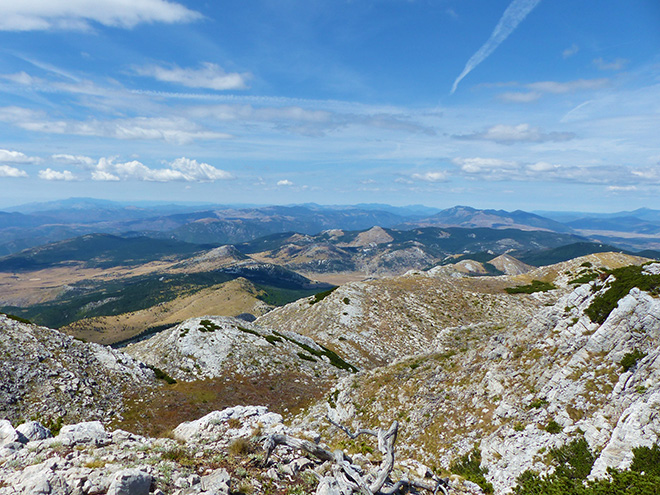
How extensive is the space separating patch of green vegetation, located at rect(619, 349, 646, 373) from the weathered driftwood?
48.5ft

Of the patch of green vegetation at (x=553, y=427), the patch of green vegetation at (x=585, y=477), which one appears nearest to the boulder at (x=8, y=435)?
the patch of green vegetation at (x=585, y=477)

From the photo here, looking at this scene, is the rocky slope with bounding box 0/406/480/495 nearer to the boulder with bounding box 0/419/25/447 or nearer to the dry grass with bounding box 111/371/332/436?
the boulder with bounding box 0/419/25/447

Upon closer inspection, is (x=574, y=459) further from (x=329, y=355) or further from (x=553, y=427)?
(x=329, y=355)

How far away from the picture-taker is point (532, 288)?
324 feet

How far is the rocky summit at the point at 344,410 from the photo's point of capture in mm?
13172

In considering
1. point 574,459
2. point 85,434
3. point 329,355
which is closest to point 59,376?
point 85,434

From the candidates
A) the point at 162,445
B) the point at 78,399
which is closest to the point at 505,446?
the point at 162,445

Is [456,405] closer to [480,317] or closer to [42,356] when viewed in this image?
[42,356]

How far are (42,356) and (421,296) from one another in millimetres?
79443

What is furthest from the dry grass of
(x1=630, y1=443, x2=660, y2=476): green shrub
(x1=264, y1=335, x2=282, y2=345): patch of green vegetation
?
(x1=630, y1=443, x2=660, y2=476): green shrub

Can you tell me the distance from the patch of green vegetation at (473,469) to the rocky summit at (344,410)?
0.43 feet

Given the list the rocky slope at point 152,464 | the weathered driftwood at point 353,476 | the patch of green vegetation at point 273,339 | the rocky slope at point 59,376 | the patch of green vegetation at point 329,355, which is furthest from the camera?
the patch of green vegetation at point 329,355

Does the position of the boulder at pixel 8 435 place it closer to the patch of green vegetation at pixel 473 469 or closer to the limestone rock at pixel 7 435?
the limestone rock at pixel 7 435

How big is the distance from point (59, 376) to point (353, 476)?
126 ft
